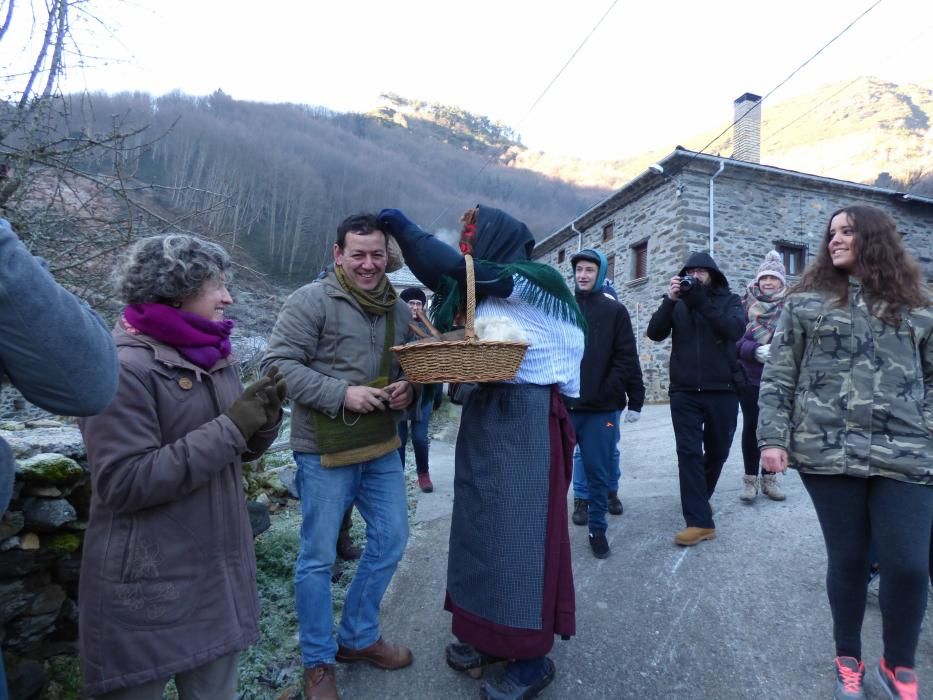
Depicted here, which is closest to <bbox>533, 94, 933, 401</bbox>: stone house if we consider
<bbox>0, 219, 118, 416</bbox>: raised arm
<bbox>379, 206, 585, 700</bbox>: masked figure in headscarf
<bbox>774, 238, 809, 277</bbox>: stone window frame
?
<bbox>774, 238, 809, 277</bbox>: stone window frame

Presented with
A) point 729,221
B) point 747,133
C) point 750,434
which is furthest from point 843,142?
point 750,434

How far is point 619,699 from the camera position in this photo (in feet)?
7.27

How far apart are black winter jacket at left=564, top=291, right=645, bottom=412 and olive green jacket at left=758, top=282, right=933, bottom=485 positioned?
1606mm

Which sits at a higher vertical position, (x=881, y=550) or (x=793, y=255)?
(x=793, y=255)

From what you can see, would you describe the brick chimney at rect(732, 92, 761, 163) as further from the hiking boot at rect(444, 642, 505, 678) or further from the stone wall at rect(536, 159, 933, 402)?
the hiking boot at rect(444, 642, 505, 678)

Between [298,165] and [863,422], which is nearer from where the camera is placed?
[863,422]

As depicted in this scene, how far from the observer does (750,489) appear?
4188 millimetres

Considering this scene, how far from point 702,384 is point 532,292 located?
1.91m

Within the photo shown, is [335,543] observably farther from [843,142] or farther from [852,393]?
[843,142]

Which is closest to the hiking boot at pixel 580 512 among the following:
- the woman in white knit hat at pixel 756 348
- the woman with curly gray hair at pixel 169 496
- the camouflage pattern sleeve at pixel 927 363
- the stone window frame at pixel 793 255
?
the woman in white knit hat at pixel 756 348

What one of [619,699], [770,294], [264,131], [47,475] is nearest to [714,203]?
[770,294]

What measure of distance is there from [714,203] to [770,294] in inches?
405

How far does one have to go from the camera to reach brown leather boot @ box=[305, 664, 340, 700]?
2.13m

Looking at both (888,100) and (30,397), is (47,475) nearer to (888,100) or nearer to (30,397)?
(30,397)
